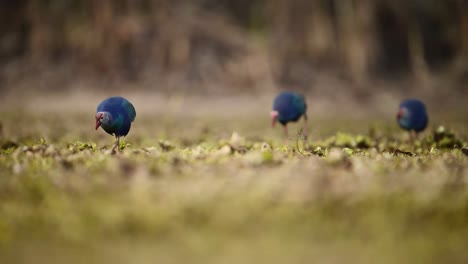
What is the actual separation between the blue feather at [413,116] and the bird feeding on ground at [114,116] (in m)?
3.86

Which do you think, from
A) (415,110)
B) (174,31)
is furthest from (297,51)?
(415,110)

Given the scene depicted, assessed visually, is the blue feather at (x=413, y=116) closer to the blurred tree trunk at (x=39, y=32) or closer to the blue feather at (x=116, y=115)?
the blue feather at (x=116, y=115)

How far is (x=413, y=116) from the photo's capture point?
7.02m

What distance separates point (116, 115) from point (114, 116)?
0.03 metres

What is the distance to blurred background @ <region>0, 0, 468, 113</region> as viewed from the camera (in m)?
19.2

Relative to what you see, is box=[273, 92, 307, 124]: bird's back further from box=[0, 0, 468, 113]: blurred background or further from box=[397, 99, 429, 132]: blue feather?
box=[0, 0, 468, 113]: blurred background

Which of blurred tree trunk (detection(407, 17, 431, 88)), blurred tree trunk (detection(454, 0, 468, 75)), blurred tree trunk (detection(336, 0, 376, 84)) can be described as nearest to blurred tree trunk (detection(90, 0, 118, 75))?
blurred tree trunk (detection(336, 0, 376, 84))

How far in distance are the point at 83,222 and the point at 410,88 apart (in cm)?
2022

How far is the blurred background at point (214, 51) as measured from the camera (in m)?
19.2

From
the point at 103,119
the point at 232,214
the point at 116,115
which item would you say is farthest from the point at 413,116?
the point at 232,214

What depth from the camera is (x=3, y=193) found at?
3672mm

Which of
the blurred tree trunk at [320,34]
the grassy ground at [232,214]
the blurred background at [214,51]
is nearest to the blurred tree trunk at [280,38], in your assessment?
the blurred background at [214,51]

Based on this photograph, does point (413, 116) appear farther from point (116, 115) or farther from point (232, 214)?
point (232, 214)

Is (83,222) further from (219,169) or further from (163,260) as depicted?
(219,169)
